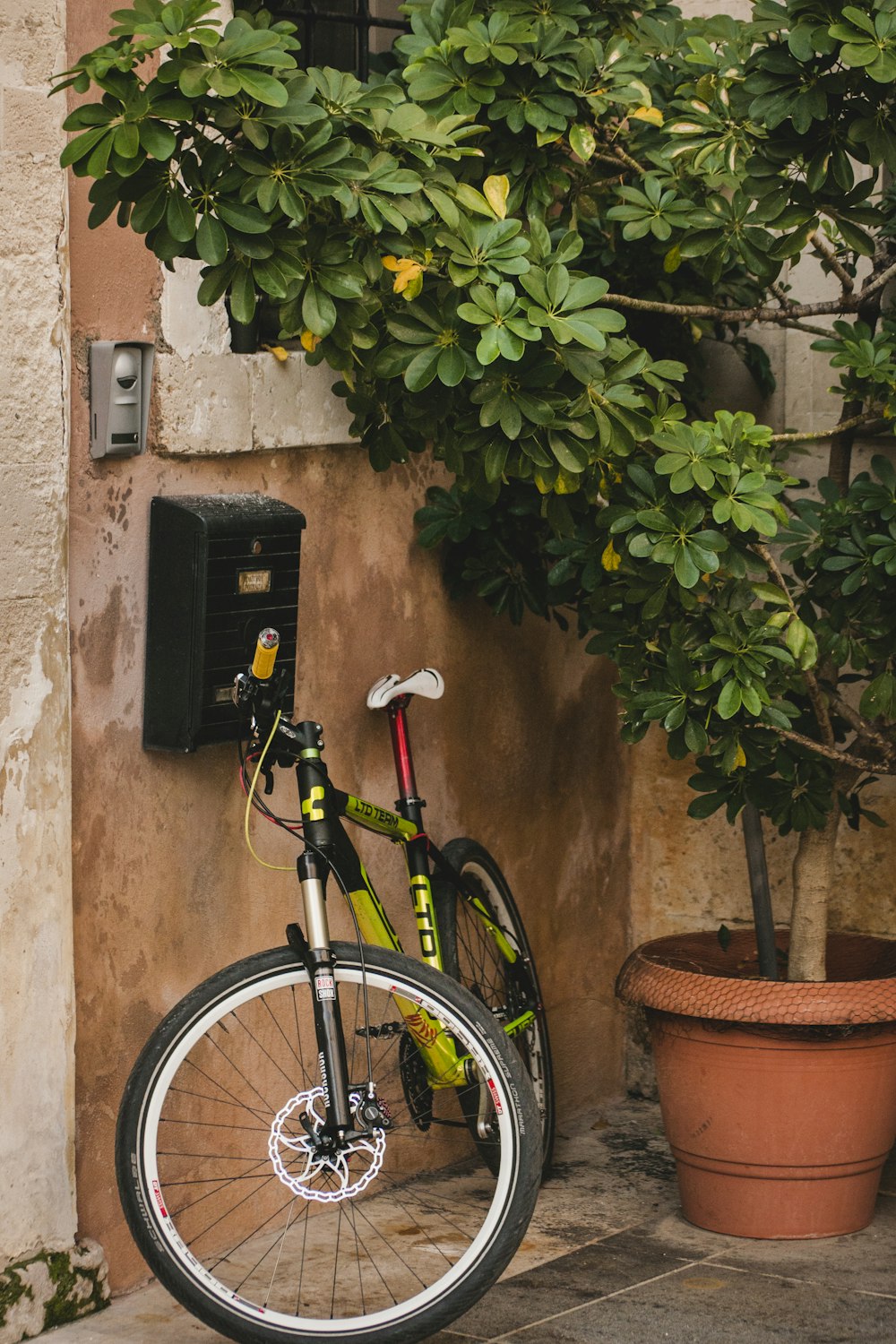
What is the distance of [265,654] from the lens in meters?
3.64

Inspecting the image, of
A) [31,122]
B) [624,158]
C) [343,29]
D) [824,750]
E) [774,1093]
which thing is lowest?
[774,1093]

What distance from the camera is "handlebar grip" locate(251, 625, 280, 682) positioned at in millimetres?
3592

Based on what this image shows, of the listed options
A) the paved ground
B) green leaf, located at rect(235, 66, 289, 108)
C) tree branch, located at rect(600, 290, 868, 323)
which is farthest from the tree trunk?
green leaf, located at rect(235, 66, 289, 108)

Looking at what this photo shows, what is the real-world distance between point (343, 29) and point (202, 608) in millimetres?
1874

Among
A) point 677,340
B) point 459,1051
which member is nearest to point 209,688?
point 459,1051

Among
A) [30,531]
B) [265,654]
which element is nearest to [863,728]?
[265,654]

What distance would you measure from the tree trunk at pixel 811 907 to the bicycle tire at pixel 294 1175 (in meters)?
0.90

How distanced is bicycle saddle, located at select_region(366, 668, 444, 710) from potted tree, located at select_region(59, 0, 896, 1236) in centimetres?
43

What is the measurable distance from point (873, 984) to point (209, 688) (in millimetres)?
1758

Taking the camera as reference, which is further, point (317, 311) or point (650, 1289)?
point (650, 1289)

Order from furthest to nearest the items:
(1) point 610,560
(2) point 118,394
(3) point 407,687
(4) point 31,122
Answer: (3) point 407,687, (1) point 610,560, (2) point 118,394, (4) point 31,122

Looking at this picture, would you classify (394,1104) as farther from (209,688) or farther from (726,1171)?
(209,688)

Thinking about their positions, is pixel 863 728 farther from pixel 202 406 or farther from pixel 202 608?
pixel 202 406

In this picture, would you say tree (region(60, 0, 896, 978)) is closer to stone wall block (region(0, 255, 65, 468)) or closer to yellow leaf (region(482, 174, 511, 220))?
yellow leaf (region(482, 174, 511, 220))
